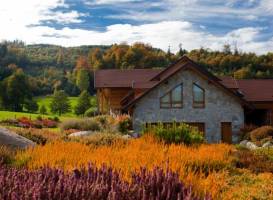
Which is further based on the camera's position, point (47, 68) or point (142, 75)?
point (47, 68)

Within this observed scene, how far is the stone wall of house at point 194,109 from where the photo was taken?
107 feet

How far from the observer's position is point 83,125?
103 feet

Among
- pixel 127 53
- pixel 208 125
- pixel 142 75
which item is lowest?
pixel 208 125

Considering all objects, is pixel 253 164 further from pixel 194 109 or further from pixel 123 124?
pixel 194 109

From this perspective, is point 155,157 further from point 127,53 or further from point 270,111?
point 127,53

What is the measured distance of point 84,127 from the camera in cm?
3100

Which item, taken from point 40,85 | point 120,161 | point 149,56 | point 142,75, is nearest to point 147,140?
point 120,161

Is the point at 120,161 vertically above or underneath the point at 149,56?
underneath

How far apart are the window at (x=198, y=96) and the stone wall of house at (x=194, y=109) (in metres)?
0.21

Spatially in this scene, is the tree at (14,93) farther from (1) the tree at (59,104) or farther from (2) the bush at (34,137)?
(2) the bush at (34,137)

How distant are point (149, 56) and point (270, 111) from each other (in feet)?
114

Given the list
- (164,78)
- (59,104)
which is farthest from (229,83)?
(59,104)

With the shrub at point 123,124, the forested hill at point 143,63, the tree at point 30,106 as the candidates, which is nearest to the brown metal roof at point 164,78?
the shrub at point 123,124

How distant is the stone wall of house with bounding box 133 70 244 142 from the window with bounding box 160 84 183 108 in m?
0.22
